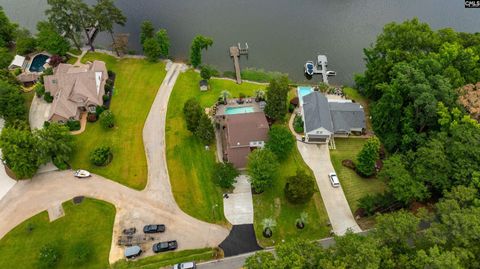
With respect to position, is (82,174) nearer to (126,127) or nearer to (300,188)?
(126,127)

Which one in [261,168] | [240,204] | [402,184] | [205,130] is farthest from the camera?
[205,130]

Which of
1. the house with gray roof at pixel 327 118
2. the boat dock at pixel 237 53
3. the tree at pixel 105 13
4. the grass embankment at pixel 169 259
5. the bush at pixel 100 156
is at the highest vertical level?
the tree at pixel 105 13

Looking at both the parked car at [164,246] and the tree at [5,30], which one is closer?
the parked car at [164,246]

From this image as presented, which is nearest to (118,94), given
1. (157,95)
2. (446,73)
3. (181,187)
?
(157,95)

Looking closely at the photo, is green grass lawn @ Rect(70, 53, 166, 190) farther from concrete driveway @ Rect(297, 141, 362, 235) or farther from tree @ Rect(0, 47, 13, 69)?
concrete driveway @ Rect(297, 141, 362, 235)

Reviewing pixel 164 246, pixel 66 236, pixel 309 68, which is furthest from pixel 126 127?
pixel 309 68

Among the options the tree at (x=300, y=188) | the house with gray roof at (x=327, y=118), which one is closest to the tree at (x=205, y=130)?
the tree at (x=300, y=188)

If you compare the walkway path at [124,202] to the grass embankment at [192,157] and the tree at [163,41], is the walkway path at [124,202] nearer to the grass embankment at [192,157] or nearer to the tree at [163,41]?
the grass embankment at [192,157]
